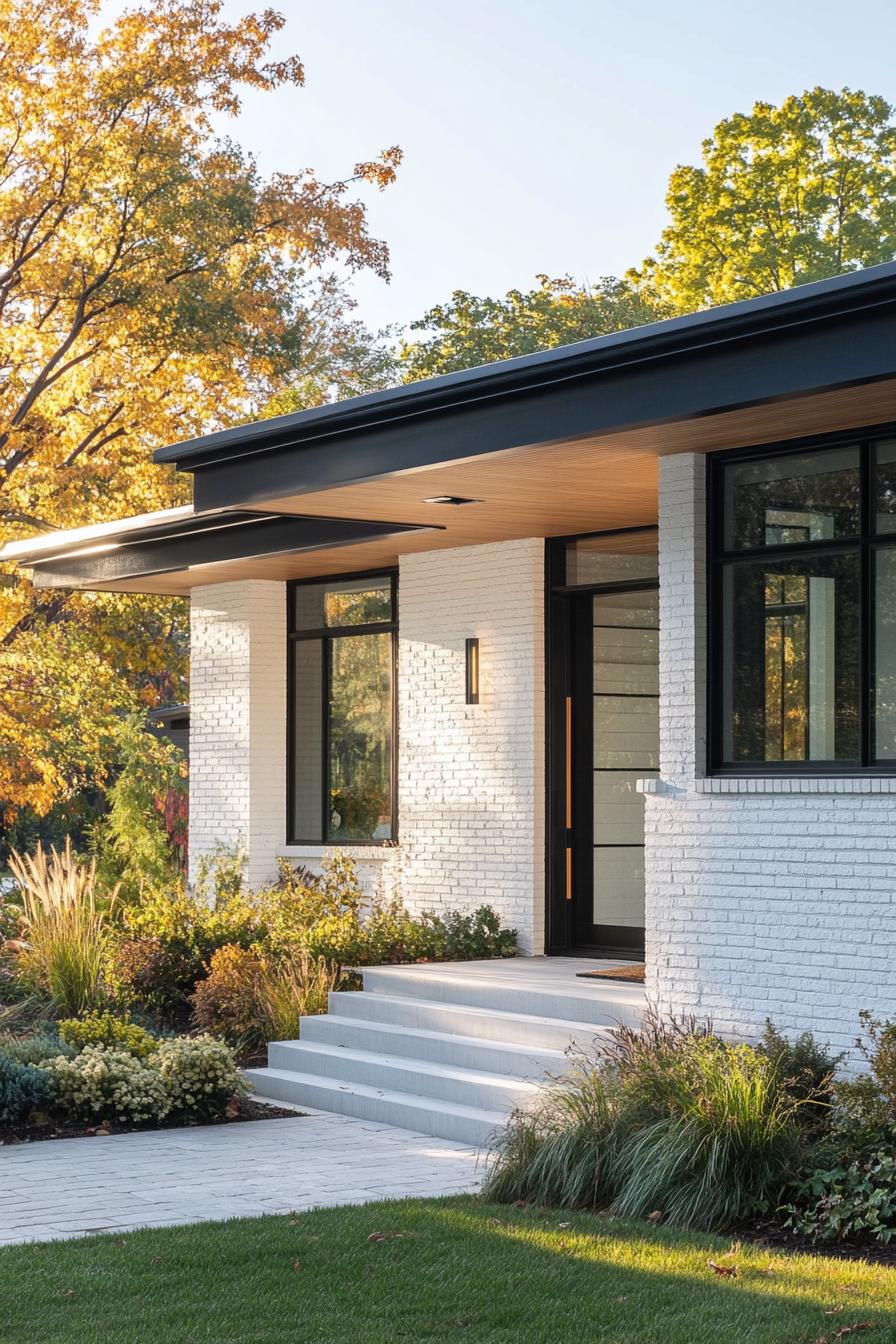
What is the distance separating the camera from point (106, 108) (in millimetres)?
19281

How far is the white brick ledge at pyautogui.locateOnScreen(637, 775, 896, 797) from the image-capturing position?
8.07 meters

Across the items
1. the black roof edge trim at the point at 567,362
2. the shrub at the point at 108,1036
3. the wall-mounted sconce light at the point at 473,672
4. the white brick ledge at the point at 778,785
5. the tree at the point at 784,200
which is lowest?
the shrub at the point at 108,1036

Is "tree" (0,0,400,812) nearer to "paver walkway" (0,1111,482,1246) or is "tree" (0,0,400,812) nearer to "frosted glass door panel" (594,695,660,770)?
"frosted glass door panel" (594,695,660,770)

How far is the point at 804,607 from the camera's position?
8586 millimetres

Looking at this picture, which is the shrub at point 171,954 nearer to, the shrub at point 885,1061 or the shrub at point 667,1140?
the shrub at point 667,1140

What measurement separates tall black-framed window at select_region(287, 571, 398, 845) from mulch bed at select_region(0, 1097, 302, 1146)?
4032 mm

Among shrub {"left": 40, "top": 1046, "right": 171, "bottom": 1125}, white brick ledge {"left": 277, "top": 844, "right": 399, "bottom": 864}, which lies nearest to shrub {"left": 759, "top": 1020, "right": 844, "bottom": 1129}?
shrub {"left": 40, "top": 1046, "right": 171, "bottom": 1125}

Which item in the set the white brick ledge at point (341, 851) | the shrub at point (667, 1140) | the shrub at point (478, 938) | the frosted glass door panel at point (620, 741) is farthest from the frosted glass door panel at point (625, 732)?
the shrub at point (667, 1140)

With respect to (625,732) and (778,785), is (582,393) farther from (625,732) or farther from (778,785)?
(625,732)

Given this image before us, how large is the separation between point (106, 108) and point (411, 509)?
10436 millimetres

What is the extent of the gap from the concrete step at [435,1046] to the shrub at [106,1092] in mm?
1519

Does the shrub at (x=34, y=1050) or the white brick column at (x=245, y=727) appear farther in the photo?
the white brick column at (x=245, y=727)

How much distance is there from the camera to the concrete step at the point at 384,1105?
8852mm

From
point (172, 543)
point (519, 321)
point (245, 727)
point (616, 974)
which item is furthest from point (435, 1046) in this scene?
point (519, 321)
